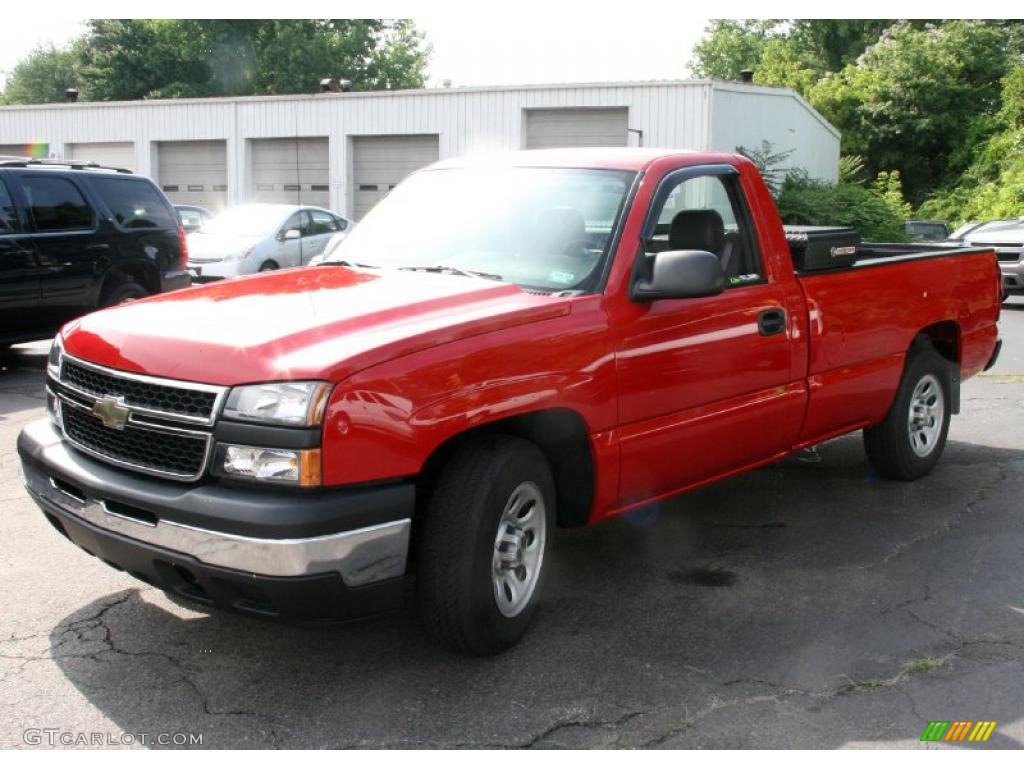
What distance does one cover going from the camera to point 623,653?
159 inches

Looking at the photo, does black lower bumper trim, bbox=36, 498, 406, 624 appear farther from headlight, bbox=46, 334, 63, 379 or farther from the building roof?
the building roof

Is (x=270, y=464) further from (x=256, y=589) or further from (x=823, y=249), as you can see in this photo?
(x=823, y=249)

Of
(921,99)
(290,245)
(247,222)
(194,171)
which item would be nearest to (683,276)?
(290,245)

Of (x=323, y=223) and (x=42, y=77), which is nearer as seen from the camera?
(x=323, y=223)

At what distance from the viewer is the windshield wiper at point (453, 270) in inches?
173

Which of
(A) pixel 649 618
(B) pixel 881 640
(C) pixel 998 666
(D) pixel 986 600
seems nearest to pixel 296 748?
(A) pixel 649 618

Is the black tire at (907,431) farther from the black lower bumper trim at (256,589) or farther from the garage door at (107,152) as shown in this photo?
the garage door at (107,152)

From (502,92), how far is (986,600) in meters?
22.4

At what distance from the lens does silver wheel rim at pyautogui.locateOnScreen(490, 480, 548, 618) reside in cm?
393

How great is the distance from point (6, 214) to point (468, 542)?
25.2 feet

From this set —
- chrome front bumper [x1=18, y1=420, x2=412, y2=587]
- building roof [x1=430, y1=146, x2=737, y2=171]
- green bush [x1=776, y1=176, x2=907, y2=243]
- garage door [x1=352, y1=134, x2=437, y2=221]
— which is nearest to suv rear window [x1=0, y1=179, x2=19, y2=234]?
building roof [x1=430, y1=146, x2=737, y2=171]

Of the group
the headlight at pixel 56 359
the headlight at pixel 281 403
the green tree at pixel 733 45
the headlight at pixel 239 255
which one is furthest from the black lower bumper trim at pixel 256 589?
the green tree at pixel 733 45

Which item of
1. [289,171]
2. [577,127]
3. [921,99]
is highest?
[921,99]

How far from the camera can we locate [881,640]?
418 centimetres
